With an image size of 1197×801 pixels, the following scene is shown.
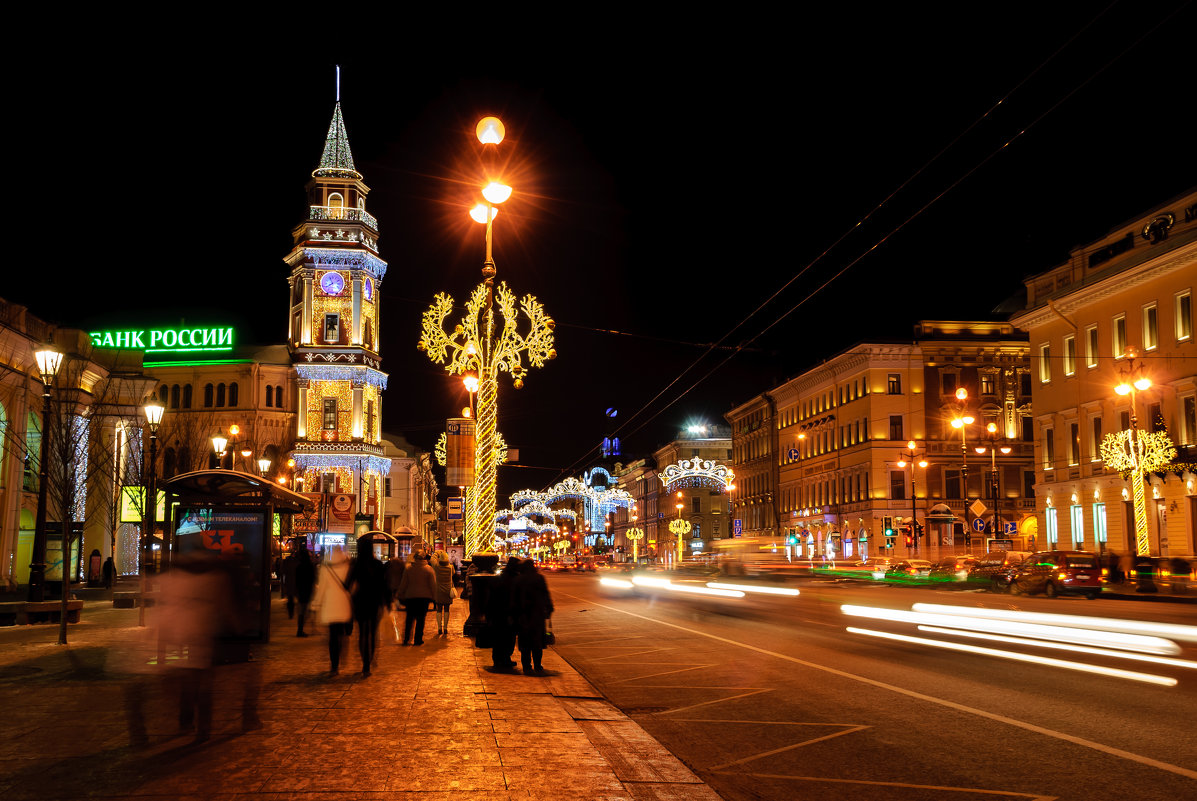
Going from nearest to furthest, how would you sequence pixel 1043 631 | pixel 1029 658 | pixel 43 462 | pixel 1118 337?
1. pixel 1029 658
2. pixel 1043 631
3. pixel 43 462
4. pixel 1118 337

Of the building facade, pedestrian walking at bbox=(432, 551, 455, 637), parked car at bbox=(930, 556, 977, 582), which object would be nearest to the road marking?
pedestrian walking at bbox=(432, 551, 455, 637)

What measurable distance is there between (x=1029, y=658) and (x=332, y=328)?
233 ft

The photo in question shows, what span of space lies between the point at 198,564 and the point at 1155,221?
151 feet

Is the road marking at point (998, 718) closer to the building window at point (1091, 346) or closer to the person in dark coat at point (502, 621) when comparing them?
the person in dark coat at point (502, 621)

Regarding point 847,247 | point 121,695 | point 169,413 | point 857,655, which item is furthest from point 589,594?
point 169,413

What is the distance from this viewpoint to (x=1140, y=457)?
1617 inches

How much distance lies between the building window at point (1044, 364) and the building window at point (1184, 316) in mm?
10955

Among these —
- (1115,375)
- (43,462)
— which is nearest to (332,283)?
(1115,375)

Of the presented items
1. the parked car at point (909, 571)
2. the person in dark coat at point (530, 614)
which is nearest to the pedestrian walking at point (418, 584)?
the person in dark coat at point (530, 614)

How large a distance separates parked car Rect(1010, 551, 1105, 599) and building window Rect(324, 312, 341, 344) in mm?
56982

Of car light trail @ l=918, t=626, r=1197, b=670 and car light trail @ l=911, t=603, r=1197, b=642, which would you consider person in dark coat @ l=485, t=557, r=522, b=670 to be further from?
car light trail @ l=911, t=603, r=1197, b=642

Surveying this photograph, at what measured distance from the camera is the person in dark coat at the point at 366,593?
1439cm

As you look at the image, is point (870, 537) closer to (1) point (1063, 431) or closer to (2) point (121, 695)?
(1) point (1063, 431)

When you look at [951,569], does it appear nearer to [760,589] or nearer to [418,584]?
[760,589]
